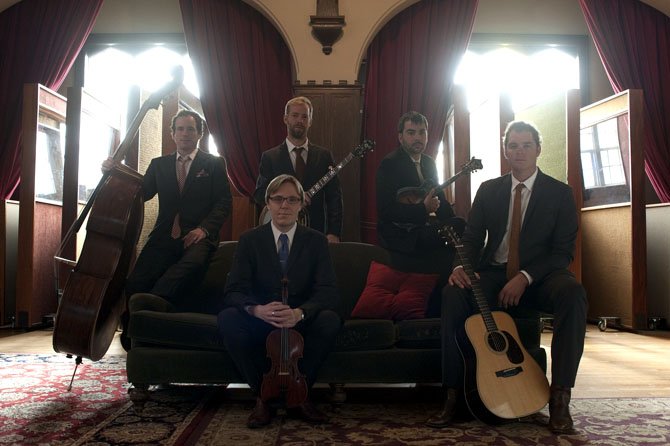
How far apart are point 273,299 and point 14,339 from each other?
3048 mm

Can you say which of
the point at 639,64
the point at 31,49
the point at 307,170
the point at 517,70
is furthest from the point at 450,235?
the point at 31,49

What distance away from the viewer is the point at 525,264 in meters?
2.88

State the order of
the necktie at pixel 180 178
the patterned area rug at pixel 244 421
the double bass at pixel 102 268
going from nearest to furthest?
the patterned area rug at pixel 244 421, the double bass at pixel 102 268, the necktie at pixel 180 178

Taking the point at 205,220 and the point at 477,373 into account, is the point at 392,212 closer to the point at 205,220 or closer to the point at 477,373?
the point at 205,220

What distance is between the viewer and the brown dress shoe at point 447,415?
100 inches

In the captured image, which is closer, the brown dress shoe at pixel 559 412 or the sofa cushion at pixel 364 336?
A: the brown dress shoe at pixel 559 412

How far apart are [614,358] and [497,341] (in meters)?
2.01

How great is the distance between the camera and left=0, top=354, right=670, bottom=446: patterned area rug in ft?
7.64

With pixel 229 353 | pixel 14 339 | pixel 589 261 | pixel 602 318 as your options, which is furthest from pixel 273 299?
pixel 589 261

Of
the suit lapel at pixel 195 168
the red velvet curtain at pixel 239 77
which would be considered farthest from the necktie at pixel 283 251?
the red velvet curtain at pixel 239 77

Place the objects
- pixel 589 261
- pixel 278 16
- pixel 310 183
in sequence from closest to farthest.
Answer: pixel 310 183 < pixel 278 16 < pixel 589 261

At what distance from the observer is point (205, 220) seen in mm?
3465

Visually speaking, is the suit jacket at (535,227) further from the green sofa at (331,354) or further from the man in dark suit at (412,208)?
the man in dark suit at (412,208)

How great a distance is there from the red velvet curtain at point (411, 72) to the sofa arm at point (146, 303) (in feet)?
8.37
